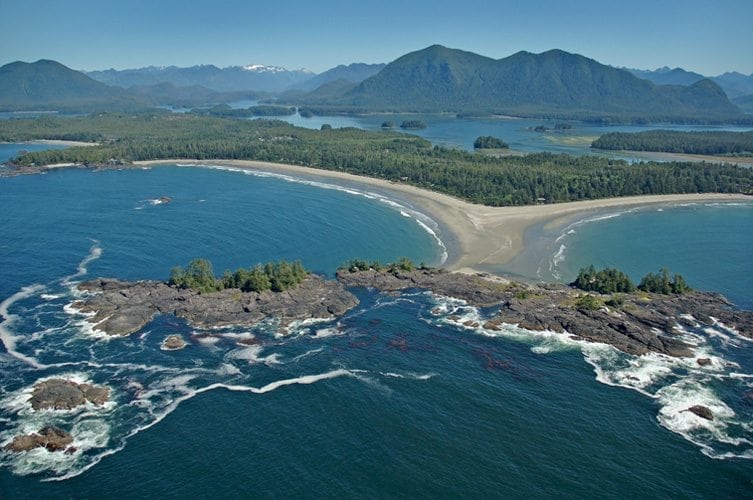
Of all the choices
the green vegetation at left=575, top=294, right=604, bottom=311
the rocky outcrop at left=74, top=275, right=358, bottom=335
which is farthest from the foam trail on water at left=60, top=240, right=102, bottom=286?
the green vegetation at left=575, top=294, right=604, bottom=311

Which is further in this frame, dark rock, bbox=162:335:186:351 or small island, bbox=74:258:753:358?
small island, bbox=74:258:753:358

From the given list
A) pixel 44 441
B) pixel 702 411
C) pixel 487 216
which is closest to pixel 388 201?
pixel 487 216

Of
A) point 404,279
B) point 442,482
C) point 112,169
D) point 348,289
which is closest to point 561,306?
point 404,279

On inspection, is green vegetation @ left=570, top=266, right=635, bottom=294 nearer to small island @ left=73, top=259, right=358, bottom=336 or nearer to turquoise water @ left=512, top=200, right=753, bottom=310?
turquoise water @ left=512, top=200, right=753, bottom=310

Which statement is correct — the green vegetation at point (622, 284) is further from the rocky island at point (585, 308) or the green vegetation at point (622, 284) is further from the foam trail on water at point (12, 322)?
the foam trail on water at point (12, 322)

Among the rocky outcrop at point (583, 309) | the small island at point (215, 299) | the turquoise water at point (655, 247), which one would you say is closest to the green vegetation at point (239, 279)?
the small island at point (215, 299)

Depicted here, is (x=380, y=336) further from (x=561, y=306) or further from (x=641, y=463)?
(x=641, y=463)

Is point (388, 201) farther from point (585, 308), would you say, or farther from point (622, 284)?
point (585, 308)
